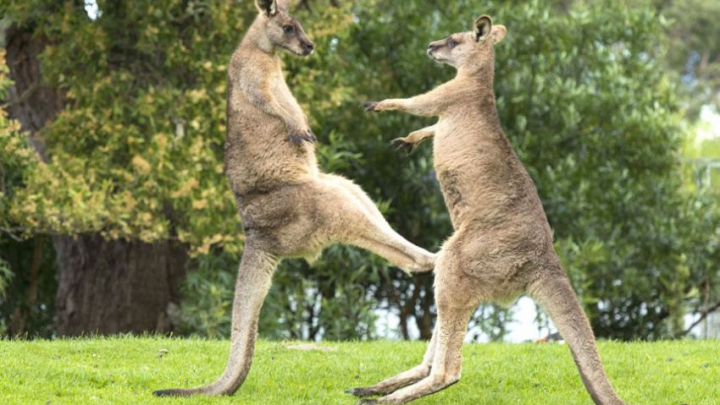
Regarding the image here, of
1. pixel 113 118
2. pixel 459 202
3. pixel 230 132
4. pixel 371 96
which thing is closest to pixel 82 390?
pixel 230 132

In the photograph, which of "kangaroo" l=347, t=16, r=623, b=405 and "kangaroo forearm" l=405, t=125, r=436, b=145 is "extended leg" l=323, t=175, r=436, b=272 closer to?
"kangaroo" l=347, t=16, r=623, b=405

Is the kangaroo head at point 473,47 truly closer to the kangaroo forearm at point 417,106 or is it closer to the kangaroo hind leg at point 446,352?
the kangaroo forearm at point 417,106

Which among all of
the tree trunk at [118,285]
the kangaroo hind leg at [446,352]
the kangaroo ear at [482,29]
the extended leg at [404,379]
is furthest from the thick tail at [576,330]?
the tree trunk at [118,285]

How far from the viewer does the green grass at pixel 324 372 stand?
7.37 metres

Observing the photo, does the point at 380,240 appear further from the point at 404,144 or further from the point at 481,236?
the point at 404,144

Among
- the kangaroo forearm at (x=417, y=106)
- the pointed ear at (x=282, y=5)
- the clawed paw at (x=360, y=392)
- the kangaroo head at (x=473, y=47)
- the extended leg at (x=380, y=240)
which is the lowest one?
the clawed paw at (x=360, y=392)

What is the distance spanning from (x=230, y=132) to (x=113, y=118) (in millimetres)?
4954

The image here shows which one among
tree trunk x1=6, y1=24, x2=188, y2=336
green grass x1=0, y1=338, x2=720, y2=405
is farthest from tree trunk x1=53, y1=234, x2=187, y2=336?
green grass x1=0, y1=338, x2=720, y2=405

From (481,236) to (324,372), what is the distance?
7.24ft

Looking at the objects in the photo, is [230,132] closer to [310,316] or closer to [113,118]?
[113,118]

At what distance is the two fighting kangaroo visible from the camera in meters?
6.51

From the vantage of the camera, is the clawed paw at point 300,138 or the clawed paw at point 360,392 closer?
the clawed paw at point 300,138

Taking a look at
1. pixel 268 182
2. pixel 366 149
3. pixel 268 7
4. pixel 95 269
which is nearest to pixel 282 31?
pixel 268 7

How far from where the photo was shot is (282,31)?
7098mm
